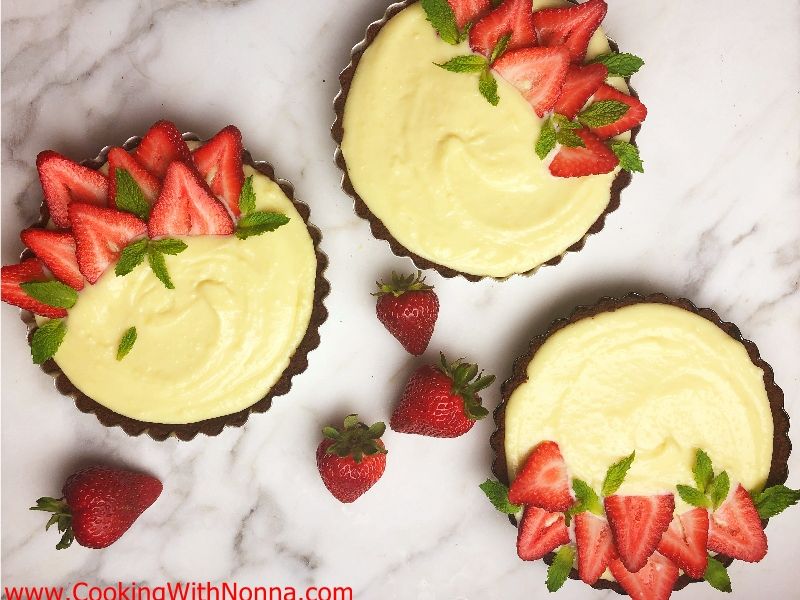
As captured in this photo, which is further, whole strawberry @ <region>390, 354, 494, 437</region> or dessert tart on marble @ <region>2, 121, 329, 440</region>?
whole strawberry @ <region>390, 354, 494, 437</region>

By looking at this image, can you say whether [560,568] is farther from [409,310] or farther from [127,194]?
[127,194]

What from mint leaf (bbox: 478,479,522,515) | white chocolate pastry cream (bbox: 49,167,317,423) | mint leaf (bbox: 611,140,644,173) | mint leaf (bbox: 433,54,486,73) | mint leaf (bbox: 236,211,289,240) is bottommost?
mint leaf (bbox: 478,479,522,515)

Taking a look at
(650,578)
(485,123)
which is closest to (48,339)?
(485,123)

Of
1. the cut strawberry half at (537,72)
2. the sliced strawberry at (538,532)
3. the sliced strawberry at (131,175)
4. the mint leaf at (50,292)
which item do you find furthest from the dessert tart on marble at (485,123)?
the mint leaf at (50,292)

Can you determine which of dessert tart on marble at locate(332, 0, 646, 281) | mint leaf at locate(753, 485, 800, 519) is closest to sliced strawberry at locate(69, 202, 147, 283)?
dessert tart on marble at locate(332, 0, 646, 281)

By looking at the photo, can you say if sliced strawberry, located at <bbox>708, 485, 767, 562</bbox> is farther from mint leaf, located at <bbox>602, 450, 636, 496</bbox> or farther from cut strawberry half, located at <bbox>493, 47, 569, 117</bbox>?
cut strawberry half, located at <bbox>493, 47, 569, 117</bbox>

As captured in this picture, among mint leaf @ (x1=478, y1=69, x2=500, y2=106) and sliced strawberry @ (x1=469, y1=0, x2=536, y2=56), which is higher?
sliced strawberry @ (x1=469, y1=0, x2=536, y2=56)

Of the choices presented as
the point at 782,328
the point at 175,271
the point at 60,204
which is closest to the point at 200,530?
the point at 175,271
